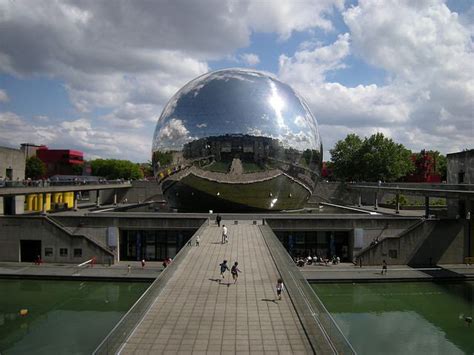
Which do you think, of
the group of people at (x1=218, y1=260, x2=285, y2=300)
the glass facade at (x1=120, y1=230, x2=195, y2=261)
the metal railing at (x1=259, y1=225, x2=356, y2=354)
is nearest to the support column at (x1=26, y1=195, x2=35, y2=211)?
the glass facade at (x1=120, y1=230, x2=195, y2=261)

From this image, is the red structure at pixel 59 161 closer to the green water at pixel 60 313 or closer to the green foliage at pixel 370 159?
the green foliage at pixel 370 159

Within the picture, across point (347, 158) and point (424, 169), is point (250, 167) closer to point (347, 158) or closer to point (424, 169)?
point (347, 158)

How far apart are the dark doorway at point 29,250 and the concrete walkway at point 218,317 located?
15.2 meters

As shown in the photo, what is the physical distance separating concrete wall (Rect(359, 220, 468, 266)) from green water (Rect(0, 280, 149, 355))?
14.4 metres

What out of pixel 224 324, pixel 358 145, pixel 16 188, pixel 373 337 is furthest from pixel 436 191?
pixel 358 145

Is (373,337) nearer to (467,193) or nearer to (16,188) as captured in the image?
(467,193)

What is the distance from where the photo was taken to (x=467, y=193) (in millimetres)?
22000

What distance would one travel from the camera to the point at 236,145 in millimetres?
26375

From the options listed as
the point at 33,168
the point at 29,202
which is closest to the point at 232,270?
the point at 29,202

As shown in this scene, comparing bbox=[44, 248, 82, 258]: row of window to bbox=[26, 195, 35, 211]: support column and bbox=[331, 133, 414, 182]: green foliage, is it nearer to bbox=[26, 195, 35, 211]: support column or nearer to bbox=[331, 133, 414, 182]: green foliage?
bbox=[26, 195, 35, 211]: support column

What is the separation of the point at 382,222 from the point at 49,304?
1890cm

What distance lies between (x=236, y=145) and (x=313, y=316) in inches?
699

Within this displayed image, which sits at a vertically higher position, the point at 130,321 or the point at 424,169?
the point at 424,169

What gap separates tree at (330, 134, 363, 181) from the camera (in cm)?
6188
